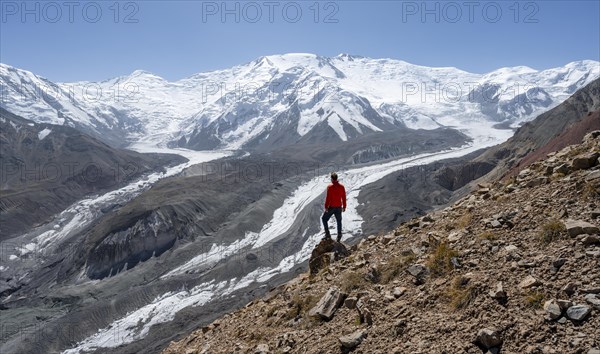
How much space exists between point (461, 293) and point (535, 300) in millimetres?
1263

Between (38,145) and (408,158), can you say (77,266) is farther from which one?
(38,145)

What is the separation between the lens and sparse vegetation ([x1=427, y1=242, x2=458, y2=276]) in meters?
9.53

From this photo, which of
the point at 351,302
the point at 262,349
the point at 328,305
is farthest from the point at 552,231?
the point at 262,349

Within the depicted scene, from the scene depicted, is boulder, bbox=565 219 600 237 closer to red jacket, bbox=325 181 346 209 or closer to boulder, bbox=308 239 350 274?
boulder, bbox=308 239 350 274

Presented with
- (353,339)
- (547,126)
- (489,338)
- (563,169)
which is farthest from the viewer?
(547,126)

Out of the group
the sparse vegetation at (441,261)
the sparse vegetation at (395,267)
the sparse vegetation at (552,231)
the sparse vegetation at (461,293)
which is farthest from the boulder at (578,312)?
the sparse vegetation at (395,267)

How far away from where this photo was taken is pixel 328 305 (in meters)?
10.4

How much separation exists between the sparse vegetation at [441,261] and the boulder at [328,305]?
2053mm

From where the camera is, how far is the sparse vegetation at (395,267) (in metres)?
10.5

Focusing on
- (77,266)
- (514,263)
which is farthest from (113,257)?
(514,263)

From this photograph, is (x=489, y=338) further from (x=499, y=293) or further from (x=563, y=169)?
(x=563, y=169)

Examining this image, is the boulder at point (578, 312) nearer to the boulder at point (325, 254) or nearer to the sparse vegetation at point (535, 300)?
the sparse vegetation at point (535, 300)

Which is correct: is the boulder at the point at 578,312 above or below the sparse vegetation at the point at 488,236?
below

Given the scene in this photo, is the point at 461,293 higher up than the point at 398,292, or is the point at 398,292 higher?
the point at 461,293
